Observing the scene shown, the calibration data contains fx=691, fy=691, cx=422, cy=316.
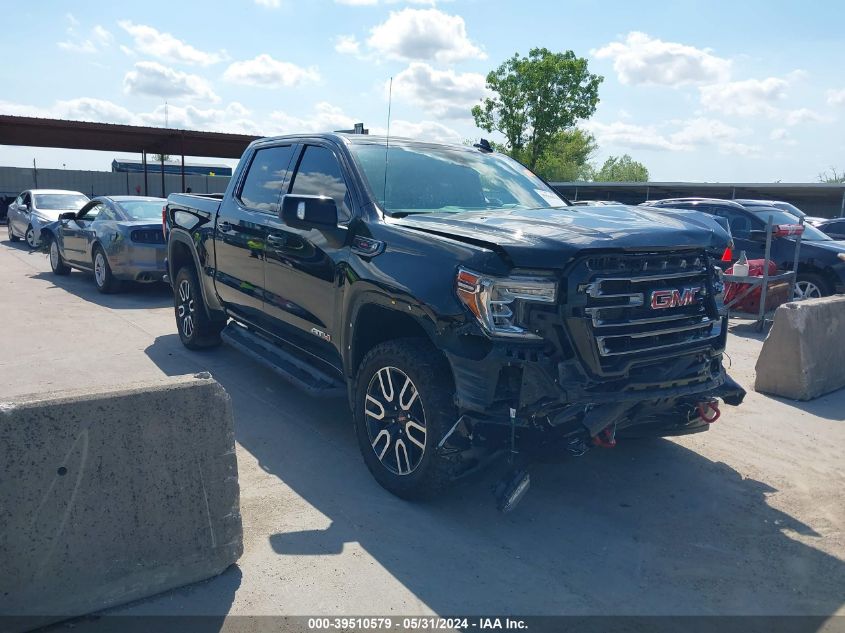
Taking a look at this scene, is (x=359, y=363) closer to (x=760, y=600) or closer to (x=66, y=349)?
(x=760, y=600)

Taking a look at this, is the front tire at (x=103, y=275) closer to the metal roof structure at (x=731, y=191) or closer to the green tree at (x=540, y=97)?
the metal roof structure at (x=731, y=191)

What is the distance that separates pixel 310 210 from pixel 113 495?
6.50 feet

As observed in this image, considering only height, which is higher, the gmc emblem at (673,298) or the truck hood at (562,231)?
the truck hood at (562,231)

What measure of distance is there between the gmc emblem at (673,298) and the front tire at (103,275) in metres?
9.20

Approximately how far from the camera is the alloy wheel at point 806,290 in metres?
10.7

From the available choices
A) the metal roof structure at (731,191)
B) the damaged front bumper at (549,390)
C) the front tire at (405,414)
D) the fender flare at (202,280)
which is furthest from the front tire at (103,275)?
the metal roof structure at (731,191)

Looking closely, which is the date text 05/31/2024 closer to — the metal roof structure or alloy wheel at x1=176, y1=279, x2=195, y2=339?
alloy wheel at x1=176, y1=279, x2=195, y2=339

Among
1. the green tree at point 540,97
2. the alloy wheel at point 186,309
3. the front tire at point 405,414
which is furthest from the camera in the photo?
the green tree at point 540,97

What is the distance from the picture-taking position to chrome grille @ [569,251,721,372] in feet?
10.9

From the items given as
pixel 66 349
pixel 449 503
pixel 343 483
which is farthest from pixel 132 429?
pixel 66 349

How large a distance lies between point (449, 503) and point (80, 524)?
1.97m

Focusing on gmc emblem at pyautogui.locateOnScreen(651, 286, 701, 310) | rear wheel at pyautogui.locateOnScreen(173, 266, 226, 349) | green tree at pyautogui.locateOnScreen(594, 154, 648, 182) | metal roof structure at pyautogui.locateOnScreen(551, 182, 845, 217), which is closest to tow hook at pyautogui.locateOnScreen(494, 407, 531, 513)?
gmc emblem at pyautogui.locateOnScreen(651, 286, 701, 310)

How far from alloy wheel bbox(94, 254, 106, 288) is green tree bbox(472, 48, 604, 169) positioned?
1404 inches

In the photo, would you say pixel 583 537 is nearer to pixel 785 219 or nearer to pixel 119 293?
pixel 119 293
